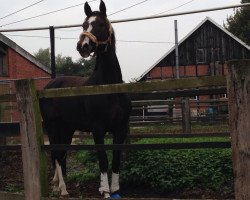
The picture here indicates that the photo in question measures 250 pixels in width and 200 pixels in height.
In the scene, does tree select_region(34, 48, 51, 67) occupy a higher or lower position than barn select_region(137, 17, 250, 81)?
higher

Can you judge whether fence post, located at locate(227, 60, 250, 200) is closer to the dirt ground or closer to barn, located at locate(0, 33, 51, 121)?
the dirt ground

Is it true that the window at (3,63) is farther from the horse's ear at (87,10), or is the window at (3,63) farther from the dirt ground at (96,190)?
the horse's ear at (87,10)

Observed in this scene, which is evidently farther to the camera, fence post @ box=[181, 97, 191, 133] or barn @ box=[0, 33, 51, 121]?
barn @ box=[0, 33, 51, 121]

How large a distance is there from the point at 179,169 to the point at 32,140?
7.11 feet

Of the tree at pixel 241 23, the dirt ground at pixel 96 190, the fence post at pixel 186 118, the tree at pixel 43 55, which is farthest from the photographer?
the tree at pixel 43 55

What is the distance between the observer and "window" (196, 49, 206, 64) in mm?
37334

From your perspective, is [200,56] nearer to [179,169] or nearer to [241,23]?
[241,23]

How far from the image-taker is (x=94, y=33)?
17.8ft

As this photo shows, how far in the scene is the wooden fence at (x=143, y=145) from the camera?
3436 millimetres

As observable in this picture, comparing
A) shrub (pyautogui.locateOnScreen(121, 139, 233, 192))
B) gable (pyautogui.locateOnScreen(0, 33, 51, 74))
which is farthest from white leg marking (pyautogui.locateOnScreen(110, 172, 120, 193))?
gable (pyautogui.locateOnScreen(0, 33, 51, 74))

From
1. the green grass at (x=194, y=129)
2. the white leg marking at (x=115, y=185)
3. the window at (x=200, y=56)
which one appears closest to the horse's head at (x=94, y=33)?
the white leg marking at (x=115, y=185)

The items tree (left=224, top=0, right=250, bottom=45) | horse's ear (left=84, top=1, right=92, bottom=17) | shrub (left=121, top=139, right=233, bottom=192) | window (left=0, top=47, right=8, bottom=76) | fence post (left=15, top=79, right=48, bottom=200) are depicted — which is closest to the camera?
fence post (left=15, top=79, right=48, bottom=200)

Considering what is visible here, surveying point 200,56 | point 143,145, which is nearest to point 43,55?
point 200,56

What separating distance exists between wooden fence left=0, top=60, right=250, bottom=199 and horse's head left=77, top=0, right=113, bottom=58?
853mm
